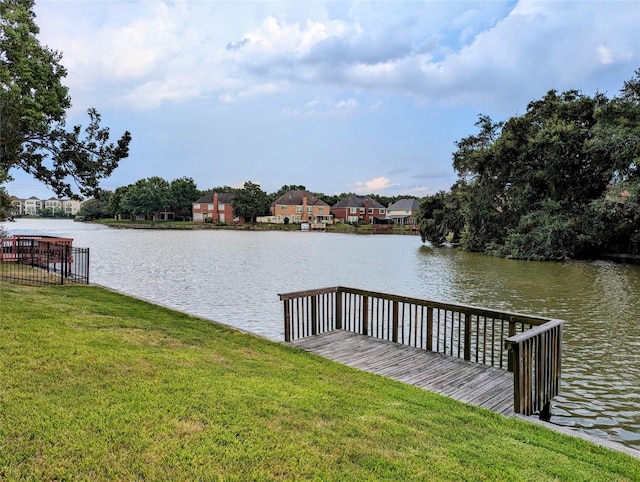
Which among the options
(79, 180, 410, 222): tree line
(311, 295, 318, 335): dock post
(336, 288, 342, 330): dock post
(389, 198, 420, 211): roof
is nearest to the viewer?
(311, 295, 318, 335): dock post

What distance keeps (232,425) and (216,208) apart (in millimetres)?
86292

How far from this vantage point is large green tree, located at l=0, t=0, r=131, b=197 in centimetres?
1081

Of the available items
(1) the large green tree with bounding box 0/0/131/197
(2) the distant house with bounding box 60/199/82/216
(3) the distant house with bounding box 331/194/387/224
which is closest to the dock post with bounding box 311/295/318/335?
(1) the large green tree with bounding box 0/0/131/197

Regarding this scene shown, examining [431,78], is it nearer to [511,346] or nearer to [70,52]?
[70,52]

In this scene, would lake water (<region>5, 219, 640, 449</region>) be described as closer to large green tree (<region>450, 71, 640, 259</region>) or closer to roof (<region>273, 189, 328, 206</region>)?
large green tree (<region>450, 71, 640, 259</region>)

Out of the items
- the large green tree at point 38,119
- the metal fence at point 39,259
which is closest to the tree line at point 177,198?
the metal fence at point 39,259

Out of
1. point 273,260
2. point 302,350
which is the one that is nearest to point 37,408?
point 302,350

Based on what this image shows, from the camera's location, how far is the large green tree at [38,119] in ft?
35.5

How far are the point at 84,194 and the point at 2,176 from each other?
4.83 metres

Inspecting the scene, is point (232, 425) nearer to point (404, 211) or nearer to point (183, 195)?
point (404, 211)

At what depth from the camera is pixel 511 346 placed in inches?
179

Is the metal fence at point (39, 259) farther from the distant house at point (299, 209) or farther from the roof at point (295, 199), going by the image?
the roof at point (295, 199)

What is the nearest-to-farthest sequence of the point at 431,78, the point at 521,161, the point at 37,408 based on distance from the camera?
the point at 37,408 < the point at 431,78 < the point at 521,161

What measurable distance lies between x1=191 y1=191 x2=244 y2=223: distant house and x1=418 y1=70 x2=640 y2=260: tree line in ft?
193
